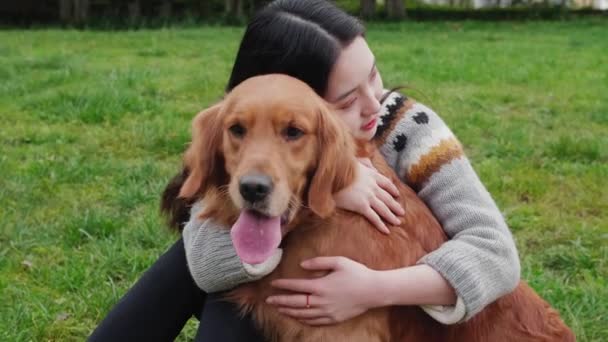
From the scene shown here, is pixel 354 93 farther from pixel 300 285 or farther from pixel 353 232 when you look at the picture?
pixel 300 285

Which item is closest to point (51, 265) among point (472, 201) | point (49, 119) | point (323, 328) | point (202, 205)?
point (202, 205)

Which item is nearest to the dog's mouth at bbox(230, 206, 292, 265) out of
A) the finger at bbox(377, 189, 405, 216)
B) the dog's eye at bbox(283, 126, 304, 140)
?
the dog's eye at bbox(283, 126, 304, 140)

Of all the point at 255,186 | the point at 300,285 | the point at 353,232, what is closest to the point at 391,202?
the point at 353,232

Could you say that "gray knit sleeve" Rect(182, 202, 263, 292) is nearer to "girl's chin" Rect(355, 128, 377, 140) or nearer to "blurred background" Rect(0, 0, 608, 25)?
"girl's chin" Rect(355, 128, 377, 140)

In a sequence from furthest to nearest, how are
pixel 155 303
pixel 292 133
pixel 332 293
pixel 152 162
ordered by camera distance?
pixel 152 162
pixel 155 303
pixel 332 293
pixel 292 133

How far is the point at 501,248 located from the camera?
243cm

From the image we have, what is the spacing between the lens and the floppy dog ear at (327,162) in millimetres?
2314

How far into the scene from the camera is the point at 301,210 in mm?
2408

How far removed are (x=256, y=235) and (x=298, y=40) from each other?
0.72 metres

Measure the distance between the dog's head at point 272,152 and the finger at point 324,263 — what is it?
14 cm

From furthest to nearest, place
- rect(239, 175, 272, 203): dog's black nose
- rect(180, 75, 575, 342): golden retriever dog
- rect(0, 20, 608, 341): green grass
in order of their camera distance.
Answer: rect(0, 20, 608, 341): green grass
rect(180, 75, 575, 342): golden retriever dog
rect(239, 175, 272, 203): dog's black nose

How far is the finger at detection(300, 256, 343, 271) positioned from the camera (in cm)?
239

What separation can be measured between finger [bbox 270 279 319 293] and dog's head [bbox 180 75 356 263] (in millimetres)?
175

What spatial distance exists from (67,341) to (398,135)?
1785 millimetres
